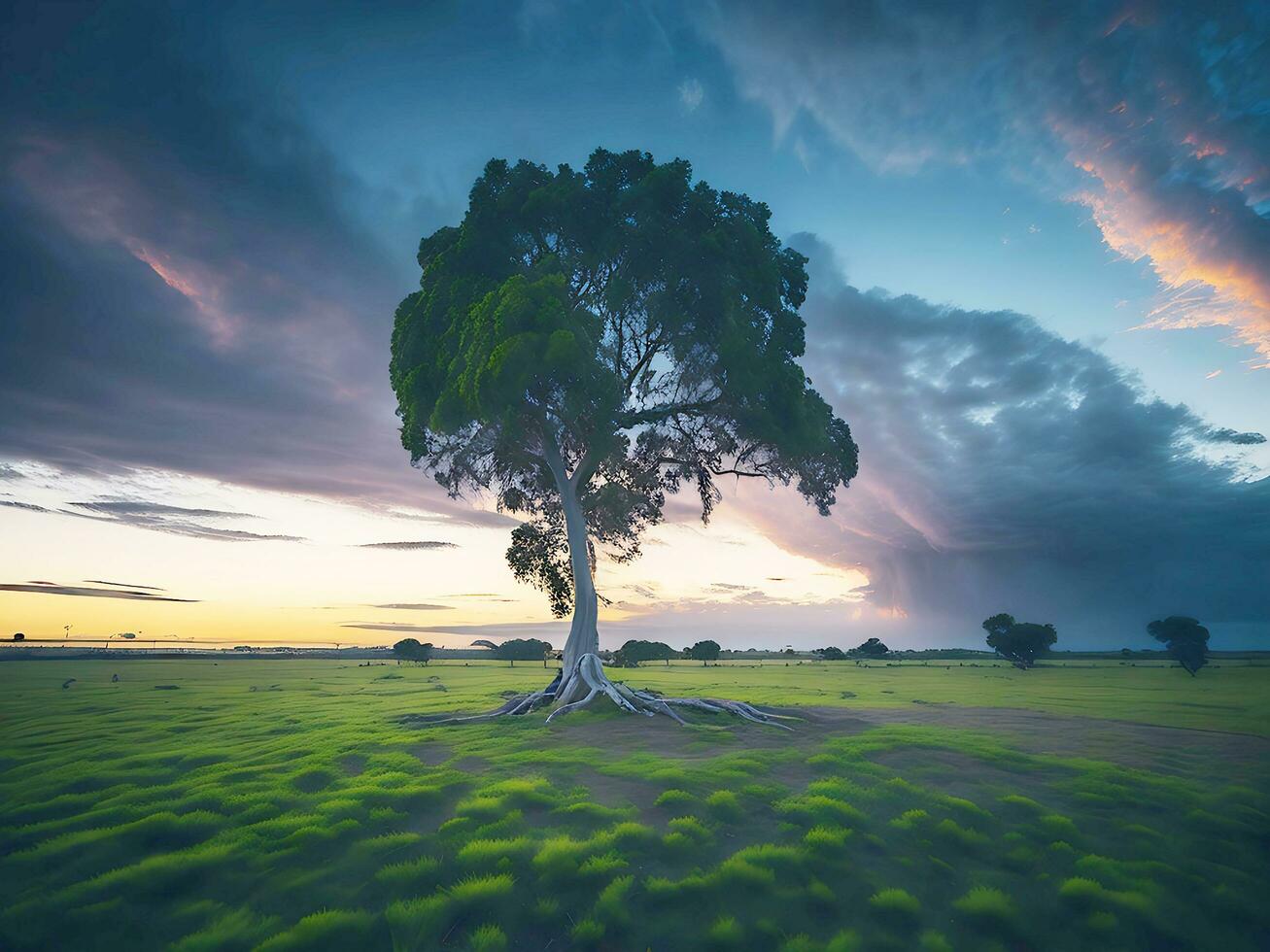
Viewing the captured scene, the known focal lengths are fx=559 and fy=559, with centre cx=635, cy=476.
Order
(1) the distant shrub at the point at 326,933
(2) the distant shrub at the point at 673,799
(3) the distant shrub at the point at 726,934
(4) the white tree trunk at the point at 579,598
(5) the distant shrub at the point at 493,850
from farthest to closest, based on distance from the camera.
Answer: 1. (4) the white tree trunk at the point at 579,598
2. (2) the distant shrub at the point at 673,799
3. (5) the distant shrub at the point at 493,850
4. (3) the distant shrub at the point at 726,934
5. (1) the distant shrub at the point at 326,933

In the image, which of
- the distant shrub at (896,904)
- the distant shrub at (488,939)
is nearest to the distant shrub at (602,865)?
the distant shrub at (488,939)

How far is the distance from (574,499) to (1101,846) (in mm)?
22143

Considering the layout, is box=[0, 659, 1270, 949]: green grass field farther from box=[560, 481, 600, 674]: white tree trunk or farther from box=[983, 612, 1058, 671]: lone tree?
box=[983, 612, 1058, 671]: lone tree

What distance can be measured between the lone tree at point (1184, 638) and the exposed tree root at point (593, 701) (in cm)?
10107

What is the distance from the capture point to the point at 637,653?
126m

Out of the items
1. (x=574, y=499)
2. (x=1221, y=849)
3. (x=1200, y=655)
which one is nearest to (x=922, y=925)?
(x=1221, y=849)

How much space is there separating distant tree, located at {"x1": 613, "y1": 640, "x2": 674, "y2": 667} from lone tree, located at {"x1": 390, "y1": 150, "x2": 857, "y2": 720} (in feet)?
301

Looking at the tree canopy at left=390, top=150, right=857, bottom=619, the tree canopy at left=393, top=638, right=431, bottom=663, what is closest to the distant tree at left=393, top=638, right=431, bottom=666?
the tree canopy at left=393, top=638, right=431, bottom=663

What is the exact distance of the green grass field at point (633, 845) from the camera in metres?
7.84

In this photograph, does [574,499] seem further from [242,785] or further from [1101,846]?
[1101,846]

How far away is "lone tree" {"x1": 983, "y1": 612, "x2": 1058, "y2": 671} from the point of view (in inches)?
4368

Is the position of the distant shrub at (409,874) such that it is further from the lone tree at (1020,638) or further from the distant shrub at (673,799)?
the lone tree at (1020,638)

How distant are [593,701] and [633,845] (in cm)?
1495

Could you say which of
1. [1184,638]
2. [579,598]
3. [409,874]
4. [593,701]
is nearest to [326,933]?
[409,874]
